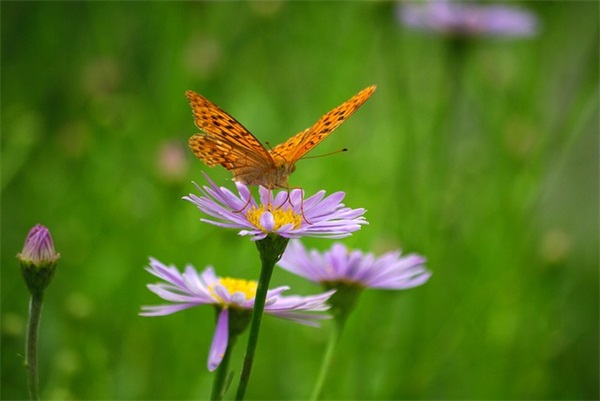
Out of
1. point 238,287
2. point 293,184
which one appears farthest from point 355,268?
point 293,184

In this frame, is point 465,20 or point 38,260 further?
point 465,20

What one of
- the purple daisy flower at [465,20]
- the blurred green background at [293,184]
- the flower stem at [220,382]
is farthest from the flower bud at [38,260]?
the purple daisy flower at [465,20]

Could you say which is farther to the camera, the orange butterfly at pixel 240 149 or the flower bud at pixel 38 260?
the orange butterfly at pixel 240 149

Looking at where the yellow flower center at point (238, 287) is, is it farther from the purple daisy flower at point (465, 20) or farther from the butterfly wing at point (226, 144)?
the purple daisy flower at point (465, 20)

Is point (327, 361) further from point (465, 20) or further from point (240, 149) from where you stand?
point (465, 20)

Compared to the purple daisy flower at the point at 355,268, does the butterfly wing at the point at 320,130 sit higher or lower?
higher

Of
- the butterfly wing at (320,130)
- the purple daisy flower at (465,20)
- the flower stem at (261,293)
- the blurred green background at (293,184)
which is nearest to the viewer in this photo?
the flower stem at (261,293)

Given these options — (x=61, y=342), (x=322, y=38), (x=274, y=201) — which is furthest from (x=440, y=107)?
(x=274, y=201)
